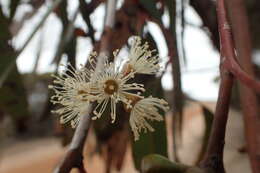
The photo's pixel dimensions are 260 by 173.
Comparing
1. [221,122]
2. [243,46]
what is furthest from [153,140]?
[221,122]

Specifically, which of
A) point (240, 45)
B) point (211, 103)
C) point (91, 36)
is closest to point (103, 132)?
point (91, 36)

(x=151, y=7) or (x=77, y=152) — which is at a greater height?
(x=151, y=7)

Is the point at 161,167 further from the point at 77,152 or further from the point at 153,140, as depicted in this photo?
the point at 153,140

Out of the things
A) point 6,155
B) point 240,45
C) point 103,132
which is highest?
point 240,45

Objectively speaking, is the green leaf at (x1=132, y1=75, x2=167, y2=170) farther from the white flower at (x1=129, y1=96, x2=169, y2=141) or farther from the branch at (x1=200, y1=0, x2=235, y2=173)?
the branch at (x1=200, y1=0, x2=235, y2=173)

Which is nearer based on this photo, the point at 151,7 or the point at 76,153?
the point at 76,153

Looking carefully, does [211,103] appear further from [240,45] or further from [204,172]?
[204,172]

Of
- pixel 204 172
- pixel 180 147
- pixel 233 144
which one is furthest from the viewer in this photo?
pixel 180 147

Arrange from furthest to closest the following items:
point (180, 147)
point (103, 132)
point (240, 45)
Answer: point (180, 147) < point (103, 132) < point (240, 45)

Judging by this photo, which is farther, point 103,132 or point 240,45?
point 103,132

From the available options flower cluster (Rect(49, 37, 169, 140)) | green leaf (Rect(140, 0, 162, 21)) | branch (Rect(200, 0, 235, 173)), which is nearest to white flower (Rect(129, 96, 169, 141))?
flower cluster (Rect(49, 37, 169, 140))
